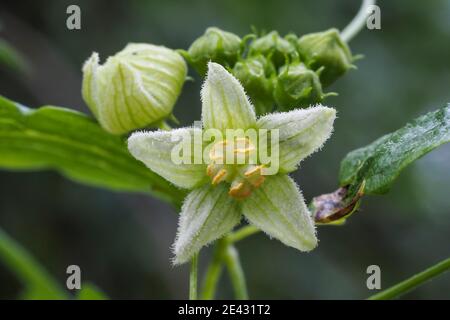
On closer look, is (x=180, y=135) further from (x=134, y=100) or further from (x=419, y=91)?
(x=419, y=91)

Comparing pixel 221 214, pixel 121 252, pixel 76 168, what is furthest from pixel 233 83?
pixel 121 252

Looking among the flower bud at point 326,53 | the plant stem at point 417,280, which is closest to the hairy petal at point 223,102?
the flower bud at point 326,53

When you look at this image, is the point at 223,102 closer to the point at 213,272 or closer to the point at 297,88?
the point at 297,88

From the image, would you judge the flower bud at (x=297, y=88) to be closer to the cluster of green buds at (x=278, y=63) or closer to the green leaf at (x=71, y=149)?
the cluster of green buds at (x=278, y=63)

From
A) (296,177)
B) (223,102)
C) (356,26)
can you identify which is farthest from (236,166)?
(296,177)

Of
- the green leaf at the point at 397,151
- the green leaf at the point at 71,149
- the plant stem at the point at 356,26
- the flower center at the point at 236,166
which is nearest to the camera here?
the green leaf at the point at 397,151

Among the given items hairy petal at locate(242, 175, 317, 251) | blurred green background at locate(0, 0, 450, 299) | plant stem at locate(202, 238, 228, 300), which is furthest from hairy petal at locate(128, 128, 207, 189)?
blurred green background at locate(0, 0, 450, 299)
